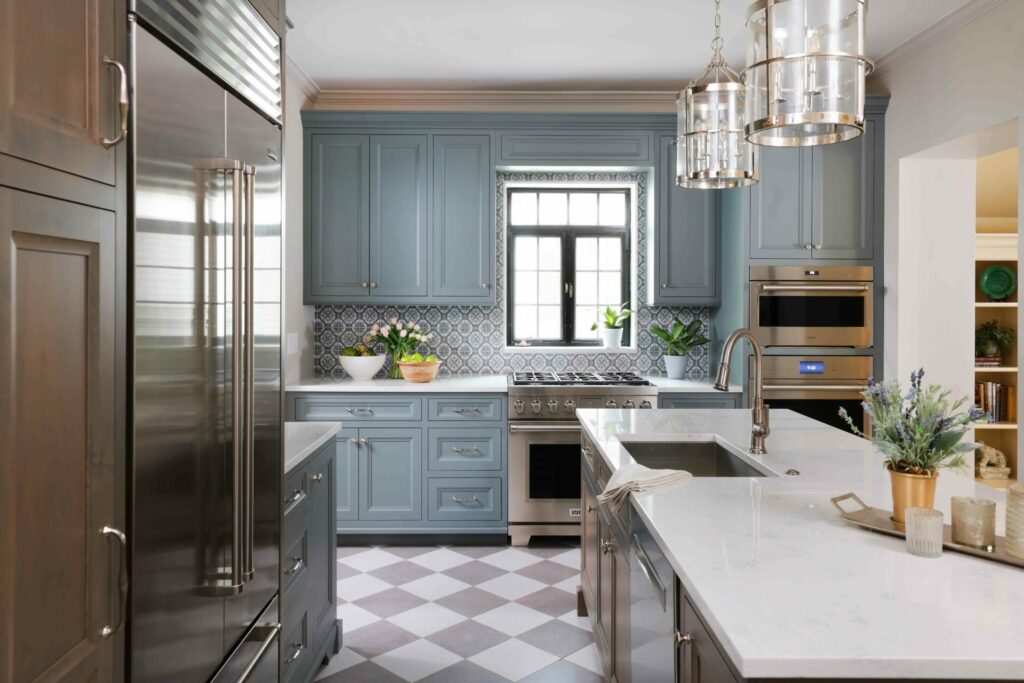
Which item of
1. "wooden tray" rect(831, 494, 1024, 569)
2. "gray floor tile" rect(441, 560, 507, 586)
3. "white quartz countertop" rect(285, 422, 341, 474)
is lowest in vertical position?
"gray floor tile" rect(441, 560, 507, 586)

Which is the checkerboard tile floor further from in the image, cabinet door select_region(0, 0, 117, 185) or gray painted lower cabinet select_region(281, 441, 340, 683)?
cabinet door select_region(0, 0, 117, 185)

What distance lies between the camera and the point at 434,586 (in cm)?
367

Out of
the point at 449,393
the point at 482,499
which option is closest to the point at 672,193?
the point at 449,393

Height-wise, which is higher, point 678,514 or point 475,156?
point 475,156

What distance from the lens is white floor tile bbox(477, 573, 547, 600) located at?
3564 millimetres

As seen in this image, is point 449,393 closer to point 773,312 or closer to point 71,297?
point 773,312

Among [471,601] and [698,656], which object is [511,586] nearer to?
[471,601]

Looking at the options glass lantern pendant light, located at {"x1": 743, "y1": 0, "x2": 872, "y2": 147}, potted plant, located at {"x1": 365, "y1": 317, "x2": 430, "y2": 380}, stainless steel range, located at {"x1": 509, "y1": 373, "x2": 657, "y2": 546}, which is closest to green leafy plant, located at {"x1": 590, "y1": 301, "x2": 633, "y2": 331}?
stainless steel range, located at {"x1": 509, "y1": 373, "x2": 657, "y2": 546}

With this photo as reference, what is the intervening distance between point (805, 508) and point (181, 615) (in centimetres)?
135

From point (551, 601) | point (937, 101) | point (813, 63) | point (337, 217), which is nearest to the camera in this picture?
point (813, 63)

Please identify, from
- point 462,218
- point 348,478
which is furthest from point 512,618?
point 462,218

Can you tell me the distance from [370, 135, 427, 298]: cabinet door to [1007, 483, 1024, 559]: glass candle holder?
3.60m

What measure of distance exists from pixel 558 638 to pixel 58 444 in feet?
8.05

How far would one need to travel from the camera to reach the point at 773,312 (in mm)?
4246
